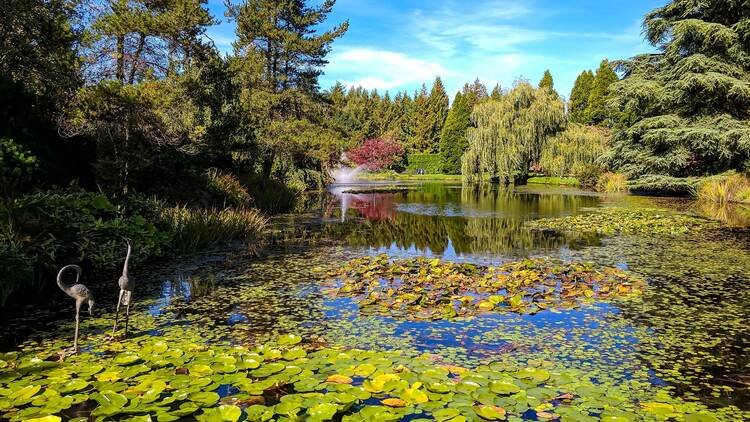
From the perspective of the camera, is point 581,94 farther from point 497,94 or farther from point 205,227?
point 205,227

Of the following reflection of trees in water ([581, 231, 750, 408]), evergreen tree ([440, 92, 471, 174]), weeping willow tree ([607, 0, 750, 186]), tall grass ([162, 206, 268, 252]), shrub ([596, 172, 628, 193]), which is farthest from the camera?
evergreen tree ([440, 92, 471, 174])

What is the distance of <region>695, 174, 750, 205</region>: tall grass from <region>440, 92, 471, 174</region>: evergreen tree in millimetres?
30750

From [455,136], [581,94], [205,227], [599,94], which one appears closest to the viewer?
[205,227]

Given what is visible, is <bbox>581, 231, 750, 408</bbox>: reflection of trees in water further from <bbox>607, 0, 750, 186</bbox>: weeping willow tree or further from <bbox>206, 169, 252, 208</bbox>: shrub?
<bbox>607, 0, 750, 186</bbox>: weeping willow tree

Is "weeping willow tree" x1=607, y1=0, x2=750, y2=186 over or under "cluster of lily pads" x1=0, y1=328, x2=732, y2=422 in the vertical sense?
over

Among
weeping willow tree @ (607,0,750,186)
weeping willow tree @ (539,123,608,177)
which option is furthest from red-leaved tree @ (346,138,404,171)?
weeping willow tree @ (607,0,750,186)

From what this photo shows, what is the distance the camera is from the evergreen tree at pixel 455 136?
4978cm

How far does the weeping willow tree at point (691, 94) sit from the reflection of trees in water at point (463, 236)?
1060 cm

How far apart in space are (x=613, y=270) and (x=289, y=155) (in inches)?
661

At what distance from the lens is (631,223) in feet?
41.7

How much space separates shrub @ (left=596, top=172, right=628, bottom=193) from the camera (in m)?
26.7

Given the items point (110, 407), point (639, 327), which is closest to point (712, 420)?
point (639, 327)

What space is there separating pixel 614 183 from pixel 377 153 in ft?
99.6

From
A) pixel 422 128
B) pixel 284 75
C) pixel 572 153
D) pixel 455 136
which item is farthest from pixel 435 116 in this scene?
pixel 284 75
